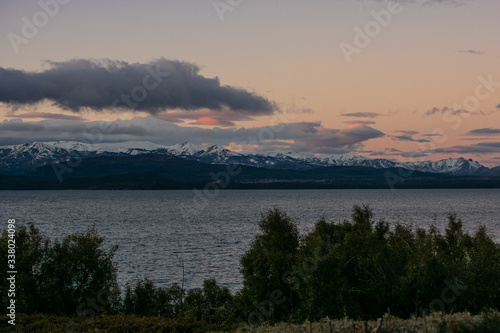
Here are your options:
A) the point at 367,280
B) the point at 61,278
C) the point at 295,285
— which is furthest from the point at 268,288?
the point at 61,278

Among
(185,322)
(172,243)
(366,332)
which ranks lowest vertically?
(172,243)

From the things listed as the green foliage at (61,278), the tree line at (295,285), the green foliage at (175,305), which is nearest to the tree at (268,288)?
the tree line at (295,285)

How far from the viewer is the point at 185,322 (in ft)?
101

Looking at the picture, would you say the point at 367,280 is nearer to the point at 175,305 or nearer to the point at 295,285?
the point at 295,285

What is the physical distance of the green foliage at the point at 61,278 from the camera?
44.4 metres

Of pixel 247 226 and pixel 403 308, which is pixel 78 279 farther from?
pixel 247 226

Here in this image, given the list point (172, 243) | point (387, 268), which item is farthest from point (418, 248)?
point (172, 243)

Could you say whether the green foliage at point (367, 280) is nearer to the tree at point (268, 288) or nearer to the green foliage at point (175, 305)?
the tree at point (268, 288)

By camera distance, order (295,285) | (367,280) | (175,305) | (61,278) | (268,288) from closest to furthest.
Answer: (295,285) < (367,280) < (61,278) < (268,288) < (175,305)

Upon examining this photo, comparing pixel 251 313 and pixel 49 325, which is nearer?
pixel 49 325

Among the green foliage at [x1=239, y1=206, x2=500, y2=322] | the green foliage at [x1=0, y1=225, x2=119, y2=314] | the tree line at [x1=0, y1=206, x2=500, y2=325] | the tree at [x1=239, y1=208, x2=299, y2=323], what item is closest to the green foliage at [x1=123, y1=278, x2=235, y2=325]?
the tree line at [x1=0, y1=206, x2=500, y2=325]

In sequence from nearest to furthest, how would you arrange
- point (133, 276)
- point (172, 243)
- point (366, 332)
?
point (366, 332)
point (133, 276)
point (172, 243)

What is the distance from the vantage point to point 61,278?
4644cm

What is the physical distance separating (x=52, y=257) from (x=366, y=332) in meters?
41.7
